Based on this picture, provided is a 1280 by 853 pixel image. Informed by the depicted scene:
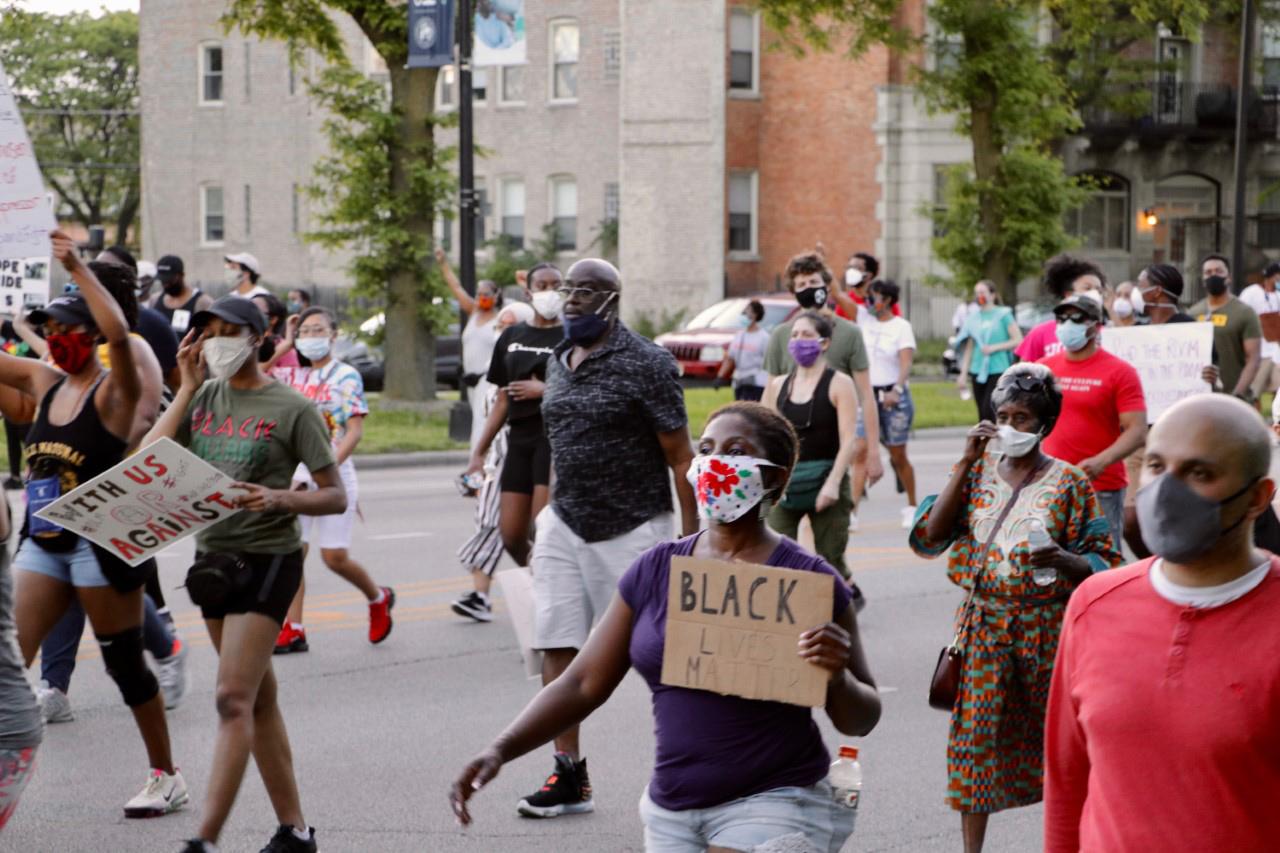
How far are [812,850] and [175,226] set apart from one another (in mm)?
53601

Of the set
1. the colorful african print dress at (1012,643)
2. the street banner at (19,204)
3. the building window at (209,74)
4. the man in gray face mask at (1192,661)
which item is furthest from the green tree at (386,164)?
the building window at (209,74)

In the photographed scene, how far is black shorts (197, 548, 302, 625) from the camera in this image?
6289 millimetres

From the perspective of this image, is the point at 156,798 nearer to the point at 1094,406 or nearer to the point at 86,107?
the point at 1094,406

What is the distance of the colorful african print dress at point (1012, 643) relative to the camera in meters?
6.13

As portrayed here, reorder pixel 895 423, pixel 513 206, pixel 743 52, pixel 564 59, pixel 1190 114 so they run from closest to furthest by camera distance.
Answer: pixel 895 423 < pixel 743 52 < pixel 1190 114 < pixel 564 59 < pixel 513 206

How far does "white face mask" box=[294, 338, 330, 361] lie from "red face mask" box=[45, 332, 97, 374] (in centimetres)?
346

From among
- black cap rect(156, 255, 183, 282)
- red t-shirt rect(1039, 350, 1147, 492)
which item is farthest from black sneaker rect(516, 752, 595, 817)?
black cap rect(156, 255, 183, 282)

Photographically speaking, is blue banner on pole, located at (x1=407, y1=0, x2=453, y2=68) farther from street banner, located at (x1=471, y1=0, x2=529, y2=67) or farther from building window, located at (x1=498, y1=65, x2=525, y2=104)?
building window, located at (x1=498, y1=65, x2=525, y2=104)

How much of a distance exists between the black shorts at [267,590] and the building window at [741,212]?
131 ft

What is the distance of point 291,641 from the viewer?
33.5 ft

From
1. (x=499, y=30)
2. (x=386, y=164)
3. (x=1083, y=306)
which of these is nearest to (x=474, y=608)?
(x=1083, y=306)

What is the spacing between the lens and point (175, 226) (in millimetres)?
55625

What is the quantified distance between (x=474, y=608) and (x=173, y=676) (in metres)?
2.93

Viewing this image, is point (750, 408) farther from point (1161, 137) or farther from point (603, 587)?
point (1161, 137)
